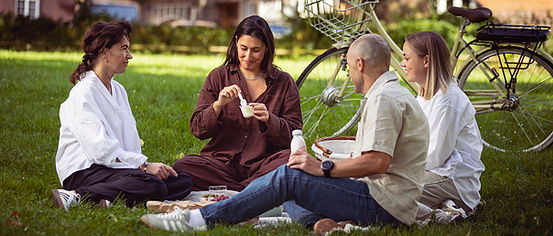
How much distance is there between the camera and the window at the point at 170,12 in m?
39.2

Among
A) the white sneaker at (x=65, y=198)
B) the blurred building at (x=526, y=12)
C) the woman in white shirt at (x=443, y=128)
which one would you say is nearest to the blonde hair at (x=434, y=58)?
the woman in white shirt at (x=443, y=128)

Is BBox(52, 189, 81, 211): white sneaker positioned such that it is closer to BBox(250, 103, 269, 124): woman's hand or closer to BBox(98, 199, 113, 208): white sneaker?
BBox(98, 199, 113, 208): white sneaker

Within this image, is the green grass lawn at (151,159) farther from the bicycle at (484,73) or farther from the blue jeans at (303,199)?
the bicycle at (484,73)

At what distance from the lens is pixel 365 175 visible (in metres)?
3.38

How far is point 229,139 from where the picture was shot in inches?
192

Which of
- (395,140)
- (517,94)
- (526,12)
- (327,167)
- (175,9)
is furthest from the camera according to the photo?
(175,9)

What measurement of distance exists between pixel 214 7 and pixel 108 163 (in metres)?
34.1

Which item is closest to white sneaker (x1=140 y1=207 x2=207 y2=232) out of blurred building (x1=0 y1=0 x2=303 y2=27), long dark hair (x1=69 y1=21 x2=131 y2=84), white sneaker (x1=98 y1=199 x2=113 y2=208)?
white sneaker (x1=98 y1=199 x2=113 y2=208)

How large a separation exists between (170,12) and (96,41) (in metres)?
36.9

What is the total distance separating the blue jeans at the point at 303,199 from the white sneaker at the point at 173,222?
94mm

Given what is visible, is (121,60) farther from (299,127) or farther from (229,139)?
(299,127)

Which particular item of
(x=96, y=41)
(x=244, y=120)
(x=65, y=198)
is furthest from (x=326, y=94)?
(x=65, y=198)

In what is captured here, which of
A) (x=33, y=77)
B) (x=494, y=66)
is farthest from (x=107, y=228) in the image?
(x=33, y=77)

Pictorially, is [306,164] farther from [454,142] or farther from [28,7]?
[28,7]
